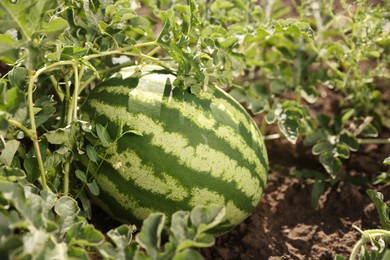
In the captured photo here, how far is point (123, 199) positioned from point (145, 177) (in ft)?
0.38

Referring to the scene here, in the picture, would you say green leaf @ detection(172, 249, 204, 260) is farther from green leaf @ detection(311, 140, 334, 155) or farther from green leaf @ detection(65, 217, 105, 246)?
green leaf @ detection(311, 140, 334, 155)

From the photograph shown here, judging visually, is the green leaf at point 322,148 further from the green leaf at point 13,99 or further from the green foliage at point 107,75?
the green leaf at point 13,99

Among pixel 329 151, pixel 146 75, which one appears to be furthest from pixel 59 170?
pixel 329 151

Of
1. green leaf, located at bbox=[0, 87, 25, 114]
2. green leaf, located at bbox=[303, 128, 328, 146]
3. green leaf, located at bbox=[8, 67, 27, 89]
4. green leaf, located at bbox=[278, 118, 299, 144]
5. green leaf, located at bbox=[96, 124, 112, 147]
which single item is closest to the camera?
green leaf, located at bbox=[0, 87, 25, 114]

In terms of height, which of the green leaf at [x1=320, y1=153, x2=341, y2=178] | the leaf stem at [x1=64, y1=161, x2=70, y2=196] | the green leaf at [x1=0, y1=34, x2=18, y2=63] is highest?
the green leaf at [x1=0, y1=34, x2=18, y2=63]

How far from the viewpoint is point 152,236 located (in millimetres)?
1208

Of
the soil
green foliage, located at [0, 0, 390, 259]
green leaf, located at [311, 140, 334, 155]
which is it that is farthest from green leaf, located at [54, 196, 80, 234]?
green leaf, located at [311, 140, 334, 155]

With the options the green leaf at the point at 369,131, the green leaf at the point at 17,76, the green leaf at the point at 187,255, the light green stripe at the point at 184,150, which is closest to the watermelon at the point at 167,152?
the light green stripe at the point at 184,150

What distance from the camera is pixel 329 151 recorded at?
2164 mm

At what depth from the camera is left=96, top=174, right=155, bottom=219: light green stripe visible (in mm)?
1720

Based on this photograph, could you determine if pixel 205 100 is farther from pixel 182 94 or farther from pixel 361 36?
pixel 361 36

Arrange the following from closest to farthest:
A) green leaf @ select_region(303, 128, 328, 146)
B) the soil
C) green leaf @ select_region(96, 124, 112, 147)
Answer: green leaf @ select_region(96, 124, 112, 147)
the soil
green leaf @ select_region(303, 128, 328, 146)

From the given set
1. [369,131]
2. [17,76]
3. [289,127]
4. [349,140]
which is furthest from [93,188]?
[369,131]

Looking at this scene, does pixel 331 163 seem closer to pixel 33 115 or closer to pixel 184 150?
pixel 184 150
